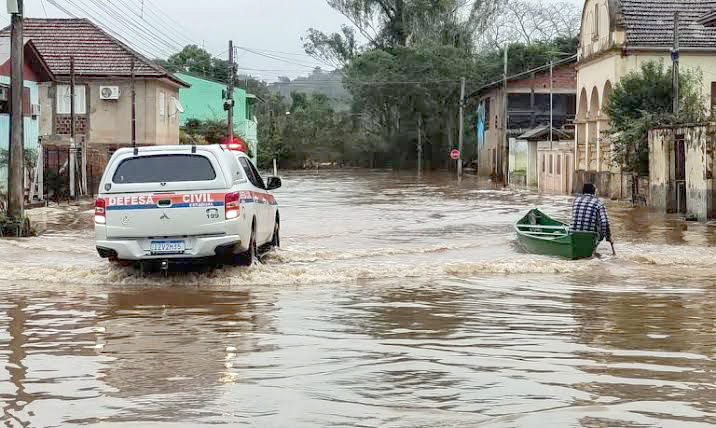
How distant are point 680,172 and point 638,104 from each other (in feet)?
24.1

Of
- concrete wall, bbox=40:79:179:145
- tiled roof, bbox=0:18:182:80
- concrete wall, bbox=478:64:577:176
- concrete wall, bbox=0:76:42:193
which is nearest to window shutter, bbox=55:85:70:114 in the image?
concrete wall, bbox=40:79:179:145

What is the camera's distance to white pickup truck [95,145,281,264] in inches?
543

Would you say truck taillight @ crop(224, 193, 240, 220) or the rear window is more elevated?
the rear window

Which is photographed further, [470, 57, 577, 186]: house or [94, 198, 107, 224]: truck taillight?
[470, 57, 577, 186]: house

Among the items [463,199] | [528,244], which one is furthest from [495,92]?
[528,244]

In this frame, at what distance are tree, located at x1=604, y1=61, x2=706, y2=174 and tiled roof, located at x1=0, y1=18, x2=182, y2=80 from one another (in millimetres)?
19575

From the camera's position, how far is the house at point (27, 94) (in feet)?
97.9

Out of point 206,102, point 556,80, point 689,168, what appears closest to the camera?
point 689,168

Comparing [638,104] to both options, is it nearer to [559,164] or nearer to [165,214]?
[559,164]

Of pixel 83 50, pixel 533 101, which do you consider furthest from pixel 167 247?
pixel 533 101

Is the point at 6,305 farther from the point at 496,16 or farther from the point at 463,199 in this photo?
the point at 496,16

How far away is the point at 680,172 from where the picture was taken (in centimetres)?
2830

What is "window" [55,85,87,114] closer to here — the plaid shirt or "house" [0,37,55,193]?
"house" [0,37,55,193]

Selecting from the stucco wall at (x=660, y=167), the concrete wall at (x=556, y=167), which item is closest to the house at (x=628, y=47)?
the concrete wall at (x=556, y=167)
